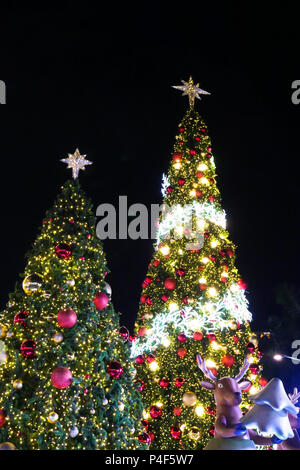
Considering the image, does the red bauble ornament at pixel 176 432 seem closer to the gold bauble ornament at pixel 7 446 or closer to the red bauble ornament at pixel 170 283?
the red bauble ornament at pixel 170 283

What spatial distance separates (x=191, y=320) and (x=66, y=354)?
125 inches

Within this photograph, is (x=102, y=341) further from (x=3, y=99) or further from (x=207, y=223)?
(x=3, y=99)

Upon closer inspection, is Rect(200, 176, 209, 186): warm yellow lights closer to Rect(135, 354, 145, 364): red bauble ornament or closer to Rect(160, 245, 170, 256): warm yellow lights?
Rect(160, 245, 170, 256): warm yellow lights

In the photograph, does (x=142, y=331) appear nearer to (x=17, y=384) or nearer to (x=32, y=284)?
(x=32, y=284)

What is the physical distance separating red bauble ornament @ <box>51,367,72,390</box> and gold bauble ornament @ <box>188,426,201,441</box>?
9.74 feet

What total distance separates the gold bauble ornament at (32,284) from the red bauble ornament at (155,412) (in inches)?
122

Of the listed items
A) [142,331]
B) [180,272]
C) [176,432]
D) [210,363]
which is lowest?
[176,432]

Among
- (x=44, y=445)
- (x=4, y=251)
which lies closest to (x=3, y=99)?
(x=4, y=251)

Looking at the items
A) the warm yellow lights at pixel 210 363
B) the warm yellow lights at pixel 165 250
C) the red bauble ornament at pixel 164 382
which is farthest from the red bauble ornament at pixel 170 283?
the red bauble ornament at pixel 164 382

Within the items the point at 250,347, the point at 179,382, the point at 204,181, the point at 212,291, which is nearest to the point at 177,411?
the point at 179,382

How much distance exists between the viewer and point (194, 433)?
20.2ft

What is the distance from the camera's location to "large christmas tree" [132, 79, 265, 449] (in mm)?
6410

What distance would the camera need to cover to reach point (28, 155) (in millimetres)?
10750
